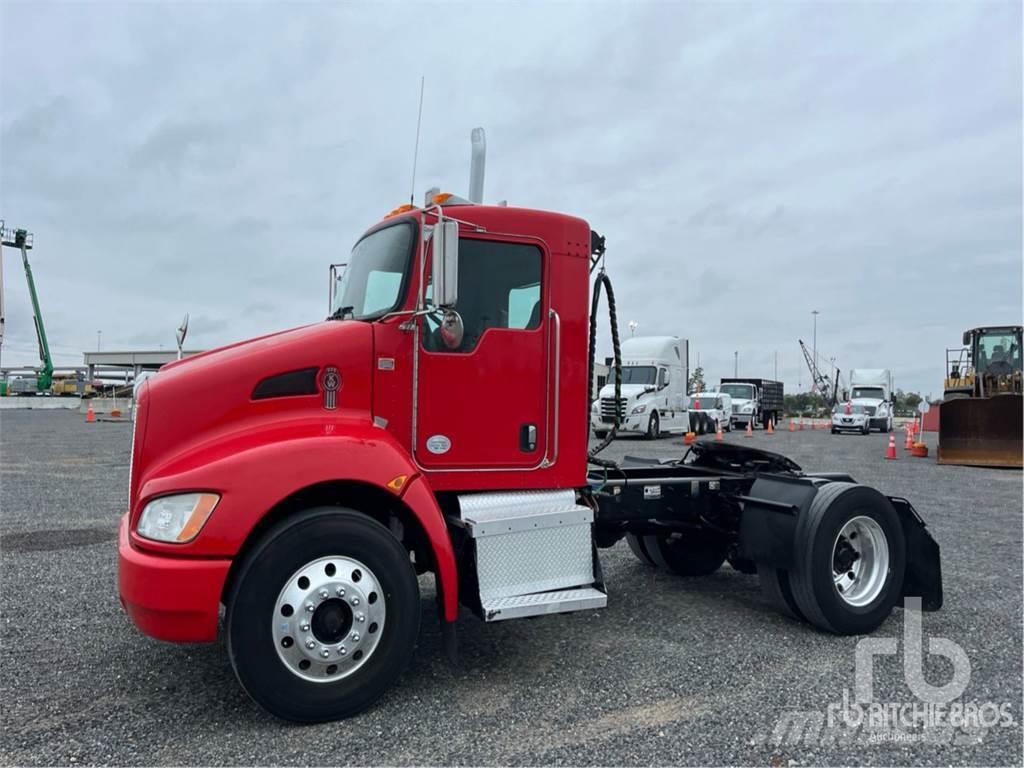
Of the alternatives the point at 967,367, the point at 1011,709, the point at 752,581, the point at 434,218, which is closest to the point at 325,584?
the point at 434,218

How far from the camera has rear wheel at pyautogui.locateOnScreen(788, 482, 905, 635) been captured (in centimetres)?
488

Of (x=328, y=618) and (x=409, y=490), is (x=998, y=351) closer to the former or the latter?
(x=409, y=490)

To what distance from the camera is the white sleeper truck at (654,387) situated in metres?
23.8

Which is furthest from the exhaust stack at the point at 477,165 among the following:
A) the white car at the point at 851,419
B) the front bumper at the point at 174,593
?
the white car at the point at 851,419

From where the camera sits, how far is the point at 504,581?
4.15 meters

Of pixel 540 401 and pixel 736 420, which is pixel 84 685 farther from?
pixel 736 420

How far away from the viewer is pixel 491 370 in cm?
434

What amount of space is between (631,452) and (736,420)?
60.2 ft

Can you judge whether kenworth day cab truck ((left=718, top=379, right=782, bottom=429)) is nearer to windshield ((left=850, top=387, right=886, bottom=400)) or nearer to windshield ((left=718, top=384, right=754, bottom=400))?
windshield ((left=718, top=384, right=754, bottom=400))

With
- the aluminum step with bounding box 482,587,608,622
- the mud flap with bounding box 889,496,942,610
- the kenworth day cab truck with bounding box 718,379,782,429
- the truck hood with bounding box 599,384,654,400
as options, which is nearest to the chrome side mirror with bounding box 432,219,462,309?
the aluminum step with bounding box 482,587,608,622

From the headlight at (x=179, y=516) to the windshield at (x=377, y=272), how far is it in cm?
144

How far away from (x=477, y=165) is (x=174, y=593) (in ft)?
10.2

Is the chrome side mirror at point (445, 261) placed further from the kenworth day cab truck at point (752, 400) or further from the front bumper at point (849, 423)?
the front bumper at point (849, 423)

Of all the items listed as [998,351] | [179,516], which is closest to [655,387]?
[998,351]
